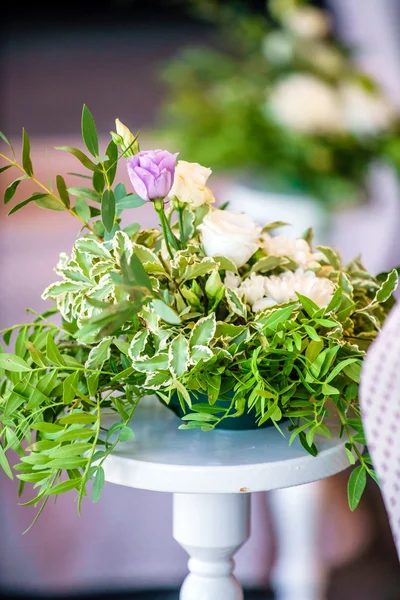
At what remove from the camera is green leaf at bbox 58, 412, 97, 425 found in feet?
2.58

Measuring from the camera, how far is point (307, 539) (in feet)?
5.89

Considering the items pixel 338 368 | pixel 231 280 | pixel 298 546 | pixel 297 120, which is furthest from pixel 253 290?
pixel 297 120

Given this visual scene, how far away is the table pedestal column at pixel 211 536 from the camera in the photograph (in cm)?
92

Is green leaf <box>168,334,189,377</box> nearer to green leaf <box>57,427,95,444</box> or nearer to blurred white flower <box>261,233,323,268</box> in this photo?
green leaf <box>57,427,95,444</box>

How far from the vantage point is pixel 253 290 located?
0.87 metres

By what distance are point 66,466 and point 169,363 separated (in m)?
0.14

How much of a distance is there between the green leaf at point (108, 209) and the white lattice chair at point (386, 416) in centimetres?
31

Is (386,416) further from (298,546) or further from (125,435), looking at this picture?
(298,546)

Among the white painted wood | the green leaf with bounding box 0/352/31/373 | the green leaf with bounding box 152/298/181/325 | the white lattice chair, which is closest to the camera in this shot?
the white lattice chair

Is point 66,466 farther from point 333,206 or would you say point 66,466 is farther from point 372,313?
point 333,206

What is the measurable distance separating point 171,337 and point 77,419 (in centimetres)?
12

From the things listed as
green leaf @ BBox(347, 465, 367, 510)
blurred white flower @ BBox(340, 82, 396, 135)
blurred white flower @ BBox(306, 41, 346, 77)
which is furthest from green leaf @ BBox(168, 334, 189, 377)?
blurred white flower @ BBox(306, 41, 346, 77)

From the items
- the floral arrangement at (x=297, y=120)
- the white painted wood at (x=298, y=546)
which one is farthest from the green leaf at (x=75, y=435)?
the floral arrangement at (x=297, y=120)

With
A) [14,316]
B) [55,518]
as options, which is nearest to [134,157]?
[55,518]
